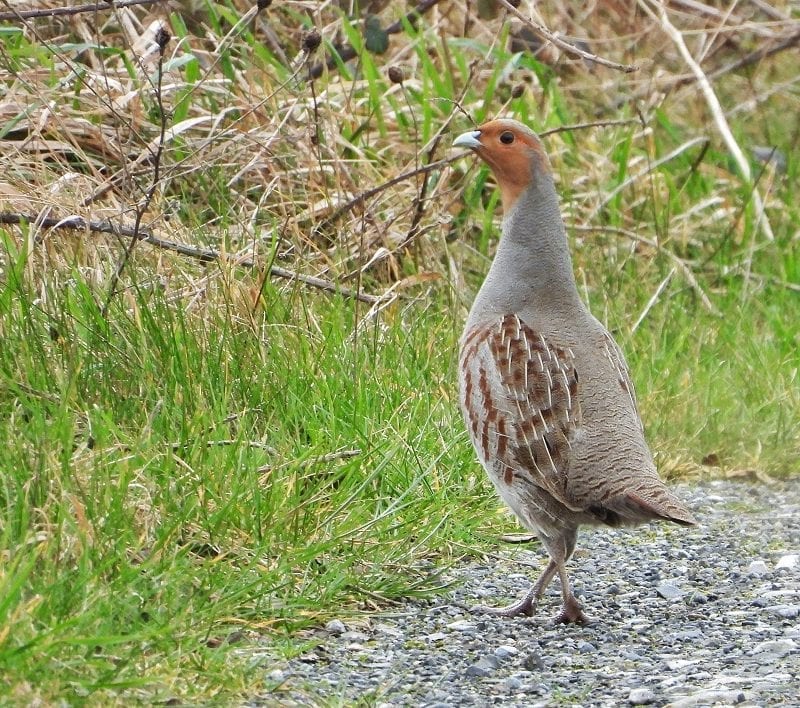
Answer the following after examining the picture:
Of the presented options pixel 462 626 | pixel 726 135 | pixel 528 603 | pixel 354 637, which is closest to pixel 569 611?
pixel 528 603

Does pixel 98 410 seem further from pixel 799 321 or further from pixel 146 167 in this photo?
pixel 799 321

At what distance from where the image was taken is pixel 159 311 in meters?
4.67

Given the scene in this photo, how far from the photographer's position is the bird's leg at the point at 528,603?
12.9ft

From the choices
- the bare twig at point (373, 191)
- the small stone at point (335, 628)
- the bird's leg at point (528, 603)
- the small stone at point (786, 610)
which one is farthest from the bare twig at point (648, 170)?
the small stone at point (335, 628)

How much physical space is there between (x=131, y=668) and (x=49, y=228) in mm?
2719

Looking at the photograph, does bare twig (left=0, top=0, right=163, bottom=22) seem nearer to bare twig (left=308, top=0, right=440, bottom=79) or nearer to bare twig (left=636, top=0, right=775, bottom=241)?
bare twig (left=308, top=0, right=440, bottom=79)

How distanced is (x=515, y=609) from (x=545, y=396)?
61 centimetres

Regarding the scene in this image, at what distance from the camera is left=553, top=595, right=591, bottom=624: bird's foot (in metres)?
3.90

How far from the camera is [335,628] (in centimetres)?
358

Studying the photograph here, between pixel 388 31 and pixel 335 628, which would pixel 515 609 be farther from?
pixel 388 31

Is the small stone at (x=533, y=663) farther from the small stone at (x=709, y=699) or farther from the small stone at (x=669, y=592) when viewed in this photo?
the small stone at (x=669, y=592)

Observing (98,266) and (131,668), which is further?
(98,266)

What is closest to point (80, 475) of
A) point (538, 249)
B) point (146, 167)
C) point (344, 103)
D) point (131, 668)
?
point (131, 668)

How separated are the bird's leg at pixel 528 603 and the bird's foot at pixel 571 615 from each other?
101 millimetres
